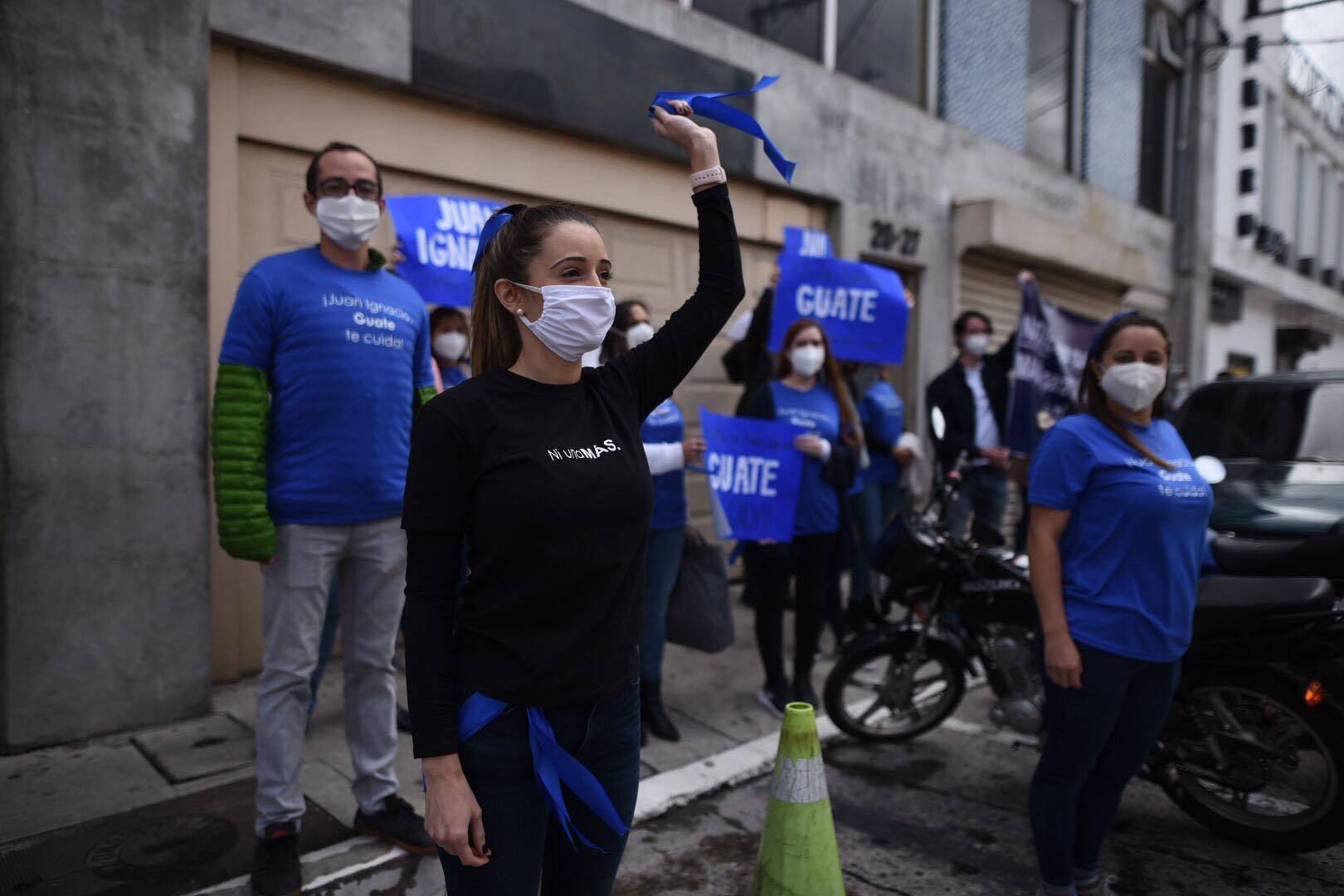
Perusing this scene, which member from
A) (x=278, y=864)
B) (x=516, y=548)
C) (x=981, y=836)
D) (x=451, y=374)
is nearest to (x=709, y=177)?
(x=516, y=548)

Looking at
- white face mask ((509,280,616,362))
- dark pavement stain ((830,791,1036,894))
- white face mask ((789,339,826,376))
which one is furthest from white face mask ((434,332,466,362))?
white face mask ((509,280,616,362))

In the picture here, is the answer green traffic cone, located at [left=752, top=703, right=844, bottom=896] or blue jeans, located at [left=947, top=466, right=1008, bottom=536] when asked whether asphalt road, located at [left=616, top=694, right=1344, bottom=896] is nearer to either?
green traffic cone, located at [left=752, top=703, right=844, bottom=896]

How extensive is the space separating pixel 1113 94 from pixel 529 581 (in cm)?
1297

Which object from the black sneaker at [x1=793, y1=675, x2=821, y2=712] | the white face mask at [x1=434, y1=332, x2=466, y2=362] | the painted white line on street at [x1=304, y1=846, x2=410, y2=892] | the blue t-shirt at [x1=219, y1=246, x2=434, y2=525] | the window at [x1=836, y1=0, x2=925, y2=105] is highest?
the window at [x1=836, y1=0, x2=925, y2=105]

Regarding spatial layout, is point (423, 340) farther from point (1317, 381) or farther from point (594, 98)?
point (1317, 381)

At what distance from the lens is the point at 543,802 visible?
65.6 inches

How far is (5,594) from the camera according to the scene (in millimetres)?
3617

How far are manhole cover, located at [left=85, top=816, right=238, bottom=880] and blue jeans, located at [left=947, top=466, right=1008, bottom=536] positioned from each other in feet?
15.9

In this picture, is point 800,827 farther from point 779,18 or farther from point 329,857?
point 779,18

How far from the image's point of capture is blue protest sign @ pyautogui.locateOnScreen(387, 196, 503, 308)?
451 centimetres

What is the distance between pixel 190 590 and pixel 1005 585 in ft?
11.8

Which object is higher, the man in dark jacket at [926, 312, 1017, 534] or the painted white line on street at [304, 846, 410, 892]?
the man in dark jacket at [926, 312, 1017, 534]

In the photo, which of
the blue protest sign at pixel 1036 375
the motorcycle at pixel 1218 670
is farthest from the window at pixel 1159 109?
the motorcycle at pixel 1218 670

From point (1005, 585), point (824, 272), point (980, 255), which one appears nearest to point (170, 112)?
point (824, 272)
